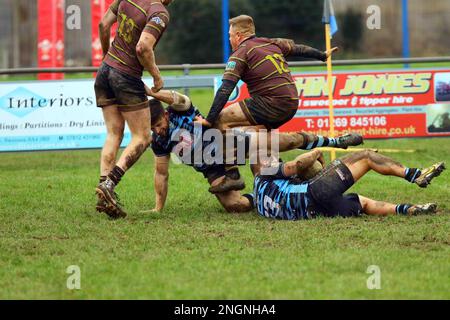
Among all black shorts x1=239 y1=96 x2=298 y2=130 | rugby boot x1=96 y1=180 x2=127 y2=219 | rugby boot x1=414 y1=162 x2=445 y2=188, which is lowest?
rugby boot x1=96 y1=180 x2=127 y2=219

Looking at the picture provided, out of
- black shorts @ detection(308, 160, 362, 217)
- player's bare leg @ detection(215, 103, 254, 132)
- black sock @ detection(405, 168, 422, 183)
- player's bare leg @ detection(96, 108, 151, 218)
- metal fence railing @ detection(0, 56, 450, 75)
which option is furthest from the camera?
metal fence railing @ detection(0, 56, 450, 75)

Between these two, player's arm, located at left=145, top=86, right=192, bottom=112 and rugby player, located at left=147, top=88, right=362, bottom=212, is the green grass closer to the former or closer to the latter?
rugby player, located at left=147, top=88, right=362, bottom=212

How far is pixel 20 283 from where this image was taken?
625 centimetres

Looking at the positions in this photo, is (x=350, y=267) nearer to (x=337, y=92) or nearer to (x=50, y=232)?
(x=50, y=232)

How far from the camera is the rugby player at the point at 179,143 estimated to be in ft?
29.5

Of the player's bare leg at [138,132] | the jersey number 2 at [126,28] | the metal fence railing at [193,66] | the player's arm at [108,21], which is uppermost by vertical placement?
the metal fence railing at [193,66]

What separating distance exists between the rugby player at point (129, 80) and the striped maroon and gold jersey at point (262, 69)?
31.0 inches

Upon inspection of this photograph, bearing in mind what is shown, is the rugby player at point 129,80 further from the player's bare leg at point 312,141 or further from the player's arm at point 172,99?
the player's bare leg at point 312,141

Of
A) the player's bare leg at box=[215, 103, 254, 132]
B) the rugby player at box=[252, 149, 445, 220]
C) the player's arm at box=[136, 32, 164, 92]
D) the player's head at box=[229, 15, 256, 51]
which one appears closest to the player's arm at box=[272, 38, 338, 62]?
the player's head at box=[229, 15, 256, 51]

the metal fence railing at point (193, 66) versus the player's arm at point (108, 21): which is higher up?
the metal fence railing at point (193, 66)

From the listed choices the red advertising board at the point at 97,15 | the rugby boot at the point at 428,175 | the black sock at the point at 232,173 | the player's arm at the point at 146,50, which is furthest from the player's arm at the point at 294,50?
the red advertising board at the point at 97,15

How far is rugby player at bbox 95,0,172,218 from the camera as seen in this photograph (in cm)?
869

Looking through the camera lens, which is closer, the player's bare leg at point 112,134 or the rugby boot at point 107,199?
the rugby boot at point 107,199

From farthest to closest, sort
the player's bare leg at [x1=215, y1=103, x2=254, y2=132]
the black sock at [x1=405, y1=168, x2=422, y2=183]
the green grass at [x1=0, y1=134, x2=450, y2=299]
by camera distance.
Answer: the player's bare leg at [x1=215, y1=103, x2=254, y2=132] → the black sock at [x1=405, y1=168, x2=422, y2=183] → the green grass at [x1=0, y1=134, x2=450, y2=299]
